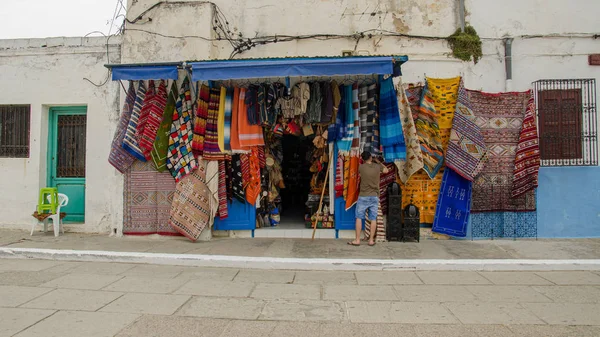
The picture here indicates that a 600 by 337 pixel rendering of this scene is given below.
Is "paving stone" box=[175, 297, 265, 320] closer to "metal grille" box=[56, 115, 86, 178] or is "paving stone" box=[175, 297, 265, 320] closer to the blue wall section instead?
"metal grille" box=[56, 115, 86, 178]

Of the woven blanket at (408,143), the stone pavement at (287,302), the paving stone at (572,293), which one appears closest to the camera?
the stone pavement at (287,302)

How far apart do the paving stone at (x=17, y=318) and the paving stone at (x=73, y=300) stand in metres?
0.13

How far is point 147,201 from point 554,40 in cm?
914

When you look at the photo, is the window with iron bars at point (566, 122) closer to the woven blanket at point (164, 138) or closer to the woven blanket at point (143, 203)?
the woven blanket at point (164, 138)

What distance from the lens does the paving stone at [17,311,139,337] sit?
3508 millimetres

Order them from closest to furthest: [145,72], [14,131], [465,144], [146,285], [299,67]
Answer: [146,285] → [299,67] → [145,72] → [465,144] → [14,131]

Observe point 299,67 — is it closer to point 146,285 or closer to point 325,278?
point 325,278

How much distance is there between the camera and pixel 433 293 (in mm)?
4797

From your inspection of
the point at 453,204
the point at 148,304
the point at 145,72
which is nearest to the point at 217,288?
the point at 148,304

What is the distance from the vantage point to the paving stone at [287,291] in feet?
15.3

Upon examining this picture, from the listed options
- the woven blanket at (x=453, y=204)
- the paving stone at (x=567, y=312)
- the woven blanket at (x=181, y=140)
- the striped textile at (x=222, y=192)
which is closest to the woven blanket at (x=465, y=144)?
the woven blanket at (x=453, y=204)

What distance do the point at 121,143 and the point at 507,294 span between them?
7272mm

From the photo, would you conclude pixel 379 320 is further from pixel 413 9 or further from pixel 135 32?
pixel 135 32

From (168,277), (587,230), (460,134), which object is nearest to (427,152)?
(460,134)
